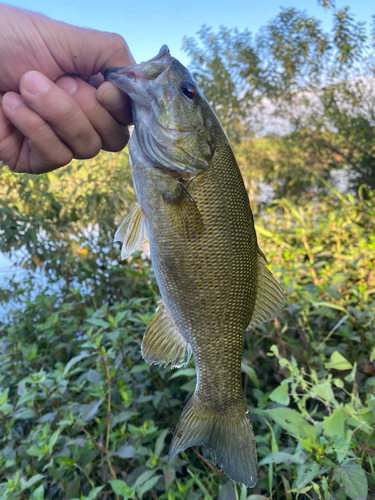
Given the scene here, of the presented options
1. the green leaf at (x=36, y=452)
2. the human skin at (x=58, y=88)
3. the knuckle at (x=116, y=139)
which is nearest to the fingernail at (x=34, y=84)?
the human skin at (x=58, y=88)

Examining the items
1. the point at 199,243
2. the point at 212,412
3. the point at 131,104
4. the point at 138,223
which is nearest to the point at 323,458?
the point at 212,412

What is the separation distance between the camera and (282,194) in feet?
20.4

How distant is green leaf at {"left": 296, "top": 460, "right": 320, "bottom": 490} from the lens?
116 cm

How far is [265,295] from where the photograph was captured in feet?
4.07

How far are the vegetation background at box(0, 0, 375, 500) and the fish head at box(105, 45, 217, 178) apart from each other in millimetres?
945

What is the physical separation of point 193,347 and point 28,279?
296 cm

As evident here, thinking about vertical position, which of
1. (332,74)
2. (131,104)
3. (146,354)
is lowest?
(146,354)

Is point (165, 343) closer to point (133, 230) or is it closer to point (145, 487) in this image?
point (133, 230)

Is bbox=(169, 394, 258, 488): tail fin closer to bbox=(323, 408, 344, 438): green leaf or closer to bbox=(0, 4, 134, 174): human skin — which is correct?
bbox=(323, 408, 344, 438): green leaf

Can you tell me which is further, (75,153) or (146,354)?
(75,153)

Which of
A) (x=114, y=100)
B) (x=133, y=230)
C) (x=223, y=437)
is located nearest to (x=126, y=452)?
(x=223, y=437)

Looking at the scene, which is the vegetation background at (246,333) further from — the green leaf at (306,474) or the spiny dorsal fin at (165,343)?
the spiny dorsal fin at (165,343)

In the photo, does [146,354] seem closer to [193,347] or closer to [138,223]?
[193,347]

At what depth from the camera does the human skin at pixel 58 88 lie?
4.02 feet
